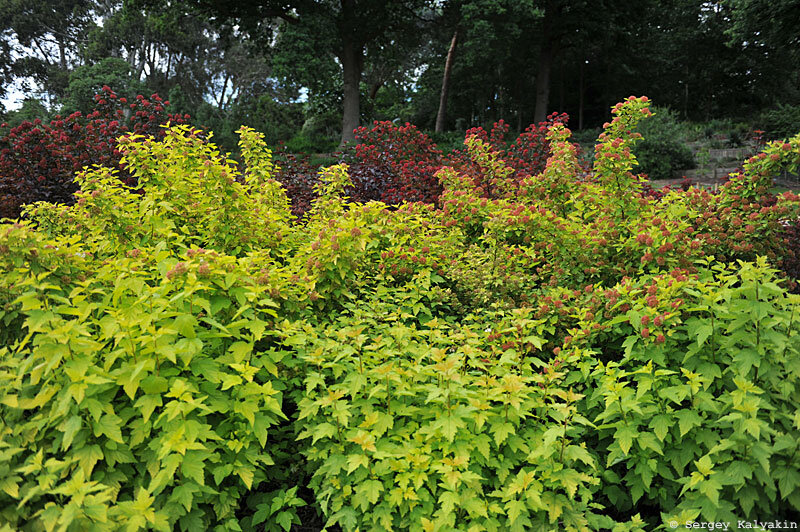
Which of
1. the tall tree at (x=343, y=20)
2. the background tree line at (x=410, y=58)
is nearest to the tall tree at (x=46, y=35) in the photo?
the background tree line at (x=410, y=58)

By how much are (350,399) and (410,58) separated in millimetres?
31372

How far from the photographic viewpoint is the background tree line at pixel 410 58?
14688 mm

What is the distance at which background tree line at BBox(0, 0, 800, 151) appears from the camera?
1469 cm

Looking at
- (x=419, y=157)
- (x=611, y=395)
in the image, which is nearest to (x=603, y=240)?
(x=611, y=395)

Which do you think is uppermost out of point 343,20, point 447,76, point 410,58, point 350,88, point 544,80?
point 410,58

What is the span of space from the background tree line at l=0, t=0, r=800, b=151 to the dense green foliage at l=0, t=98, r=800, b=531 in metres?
12.9

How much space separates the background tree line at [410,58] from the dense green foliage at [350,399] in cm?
1288

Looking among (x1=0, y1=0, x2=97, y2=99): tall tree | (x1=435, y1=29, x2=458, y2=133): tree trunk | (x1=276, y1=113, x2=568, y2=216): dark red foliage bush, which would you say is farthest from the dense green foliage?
(x1=0, y1=0, x2=97, y2=99): tall tree

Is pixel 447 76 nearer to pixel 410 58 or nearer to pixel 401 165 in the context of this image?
pixel 410 58

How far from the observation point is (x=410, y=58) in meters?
30.0

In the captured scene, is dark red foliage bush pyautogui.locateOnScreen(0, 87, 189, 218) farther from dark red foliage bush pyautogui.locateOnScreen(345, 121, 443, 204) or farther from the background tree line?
the background tree line

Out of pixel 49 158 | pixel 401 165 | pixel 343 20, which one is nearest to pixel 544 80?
pixel 343 20

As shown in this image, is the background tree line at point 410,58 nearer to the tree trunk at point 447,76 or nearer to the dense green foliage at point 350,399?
the tree trunk at point 447,76

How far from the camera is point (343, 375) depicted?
2475mm
